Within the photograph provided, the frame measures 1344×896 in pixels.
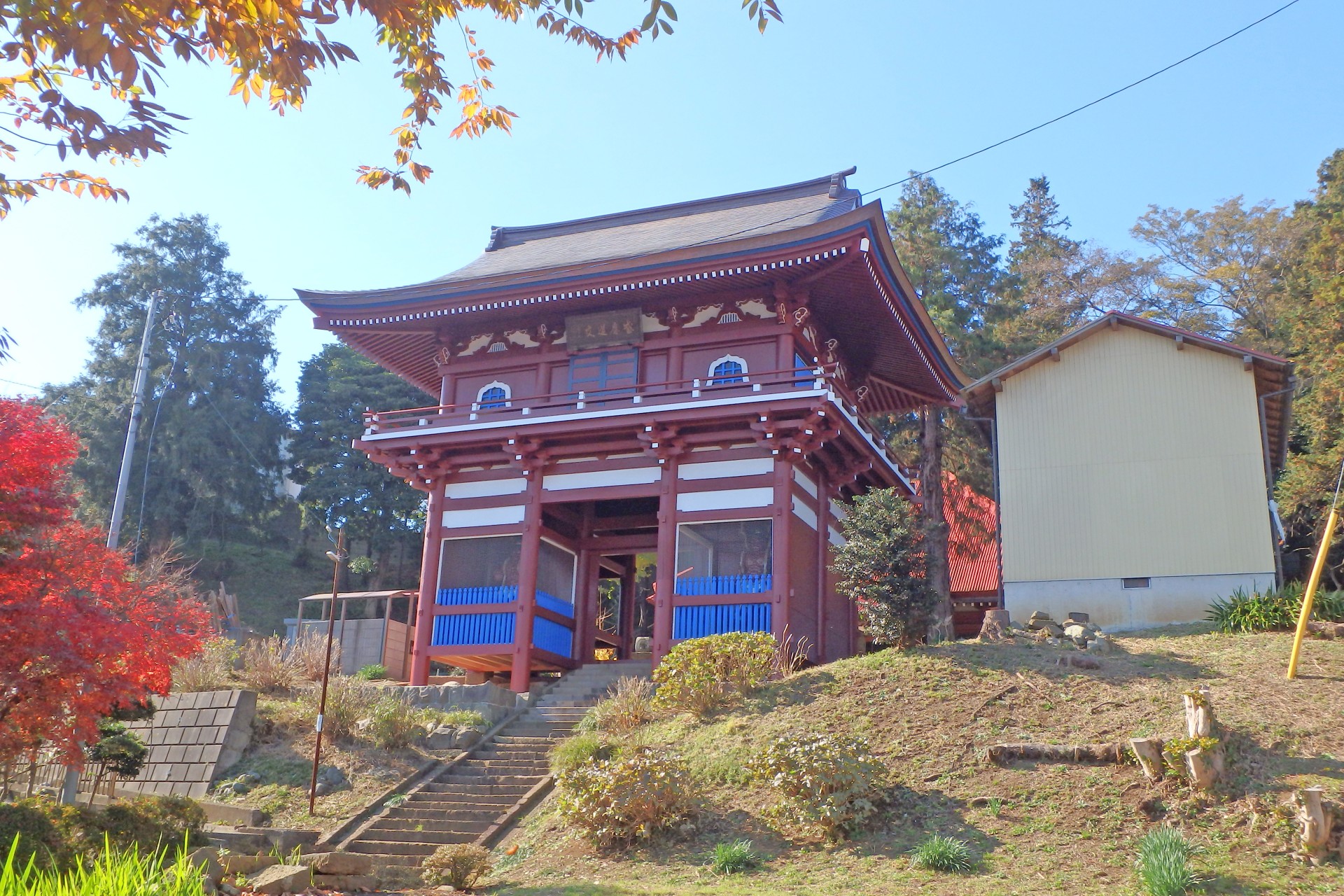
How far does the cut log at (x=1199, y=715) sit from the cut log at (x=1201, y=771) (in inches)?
16.1

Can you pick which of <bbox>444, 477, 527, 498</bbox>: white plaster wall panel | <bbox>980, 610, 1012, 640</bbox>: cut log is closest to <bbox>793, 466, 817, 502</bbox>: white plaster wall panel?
<bbox>980, 610, 1012, 640</bbox>: cut log

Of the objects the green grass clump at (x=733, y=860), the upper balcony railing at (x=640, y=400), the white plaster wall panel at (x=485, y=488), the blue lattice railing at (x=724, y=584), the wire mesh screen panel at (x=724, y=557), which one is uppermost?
the upper balcony railing at (x=640, y=400)

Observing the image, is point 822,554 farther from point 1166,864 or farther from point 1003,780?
point 1166,864

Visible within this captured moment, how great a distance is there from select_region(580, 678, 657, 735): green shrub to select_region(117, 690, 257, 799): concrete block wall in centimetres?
594

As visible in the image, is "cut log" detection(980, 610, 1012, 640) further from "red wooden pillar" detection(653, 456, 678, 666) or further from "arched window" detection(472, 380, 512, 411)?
"arched window" detection(472, 380, 512, 411)

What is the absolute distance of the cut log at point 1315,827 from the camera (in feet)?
34.6

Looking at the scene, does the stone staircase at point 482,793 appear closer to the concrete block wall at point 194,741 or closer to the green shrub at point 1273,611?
the concrete block wall at point 194,741

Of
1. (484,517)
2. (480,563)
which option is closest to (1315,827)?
(480,563)

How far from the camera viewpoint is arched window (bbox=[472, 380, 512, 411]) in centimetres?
2473

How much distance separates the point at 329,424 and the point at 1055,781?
124ft

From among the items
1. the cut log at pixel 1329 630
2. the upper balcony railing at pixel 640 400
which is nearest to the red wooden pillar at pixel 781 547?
the upper balcony railing at pixel 640 400

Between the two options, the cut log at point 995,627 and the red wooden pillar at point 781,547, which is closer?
the cut log at point 995,627

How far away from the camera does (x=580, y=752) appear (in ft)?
51.9

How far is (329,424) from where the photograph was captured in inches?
1788
